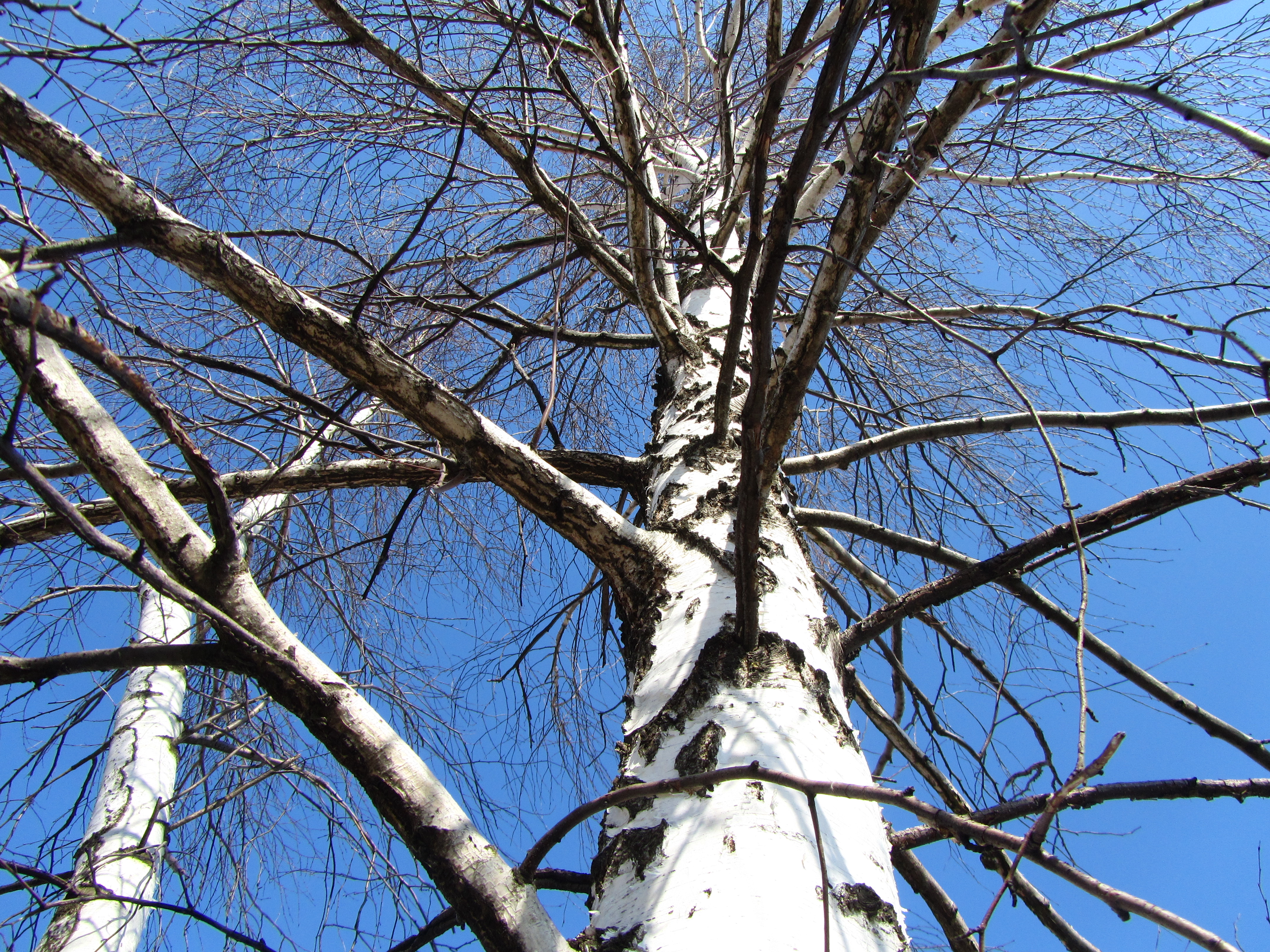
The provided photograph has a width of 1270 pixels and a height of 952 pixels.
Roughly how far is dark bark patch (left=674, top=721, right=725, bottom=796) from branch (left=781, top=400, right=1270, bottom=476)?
80 centimetres

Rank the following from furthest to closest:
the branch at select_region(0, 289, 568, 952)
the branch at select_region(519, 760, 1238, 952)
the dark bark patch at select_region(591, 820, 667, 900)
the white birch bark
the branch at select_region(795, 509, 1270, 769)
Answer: the white birch bark, the branch at select_region(795, 509, 1270, 769), the dark bark patch at select_region(591, 820, 667, 900), the branch at select_region(0, 289, 568, 952), the branch at select_region(519, 760, 1238, 952)

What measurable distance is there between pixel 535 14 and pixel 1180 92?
1.55m

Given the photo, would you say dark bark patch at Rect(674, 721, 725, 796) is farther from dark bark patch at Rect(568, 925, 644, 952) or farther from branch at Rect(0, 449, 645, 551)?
branch at Rect(0, 449, 645, 551)

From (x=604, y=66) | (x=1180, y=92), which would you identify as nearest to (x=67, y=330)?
(x=604, y=66)

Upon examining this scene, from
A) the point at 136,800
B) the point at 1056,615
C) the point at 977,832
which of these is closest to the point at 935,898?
the point at 1056,615

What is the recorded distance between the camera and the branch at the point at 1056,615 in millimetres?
1399

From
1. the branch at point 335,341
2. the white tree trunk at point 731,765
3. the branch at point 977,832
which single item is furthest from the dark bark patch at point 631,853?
the branch at point 335,341

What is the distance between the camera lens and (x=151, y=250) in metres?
1.16

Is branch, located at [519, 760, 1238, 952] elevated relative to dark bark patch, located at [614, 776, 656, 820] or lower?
lower

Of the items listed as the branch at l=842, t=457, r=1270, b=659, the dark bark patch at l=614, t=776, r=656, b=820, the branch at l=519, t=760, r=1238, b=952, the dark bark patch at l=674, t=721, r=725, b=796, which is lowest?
the branch at l=519, t=760, r=1238, b=952

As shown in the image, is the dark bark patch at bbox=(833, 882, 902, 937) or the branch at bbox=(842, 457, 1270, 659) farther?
the branch at bbox=(842, 457, 1270, 659)

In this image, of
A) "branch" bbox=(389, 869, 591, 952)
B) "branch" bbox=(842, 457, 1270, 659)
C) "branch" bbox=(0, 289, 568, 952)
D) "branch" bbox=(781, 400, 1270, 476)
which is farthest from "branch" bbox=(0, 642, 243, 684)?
"branch" bbox=(781, 400, 1270, 476)

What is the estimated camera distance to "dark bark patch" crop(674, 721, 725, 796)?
101 centimetres

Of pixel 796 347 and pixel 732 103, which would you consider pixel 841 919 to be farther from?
pixel 732 103
